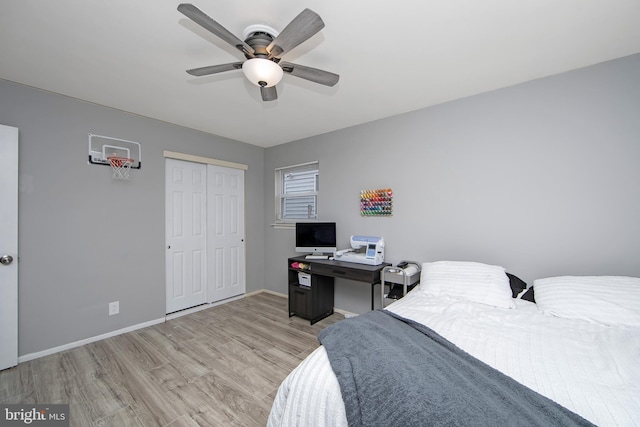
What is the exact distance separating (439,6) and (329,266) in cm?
235

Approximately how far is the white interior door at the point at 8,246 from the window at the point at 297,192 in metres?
2.79

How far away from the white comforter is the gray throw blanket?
0.09 meters

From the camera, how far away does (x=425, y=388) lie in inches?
35.7

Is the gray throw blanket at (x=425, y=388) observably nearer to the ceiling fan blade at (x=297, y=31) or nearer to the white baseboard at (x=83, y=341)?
the ceiling fan blade at (x=297, y=31)

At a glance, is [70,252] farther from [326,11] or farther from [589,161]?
[589,161]

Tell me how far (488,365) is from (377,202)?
2.05m

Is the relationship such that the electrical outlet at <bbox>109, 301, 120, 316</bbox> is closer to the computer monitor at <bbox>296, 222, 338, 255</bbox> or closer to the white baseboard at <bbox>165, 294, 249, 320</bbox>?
the white baseboard at <bbox>165, 294, 249, 320</bbox>

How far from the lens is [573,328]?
145cm

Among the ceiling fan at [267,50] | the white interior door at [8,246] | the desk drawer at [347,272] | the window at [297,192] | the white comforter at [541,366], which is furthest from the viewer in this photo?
the window at [297,192]

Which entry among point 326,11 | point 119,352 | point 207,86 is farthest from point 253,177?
point 326,11

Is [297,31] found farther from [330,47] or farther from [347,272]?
[347,272]

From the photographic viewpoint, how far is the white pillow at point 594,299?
1.47 meters

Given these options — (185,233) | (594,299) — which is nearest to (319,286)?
(185,233)

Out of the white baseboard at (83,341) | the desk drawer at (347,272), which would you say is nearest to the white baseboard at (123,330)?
the white baseboard at (83,341)
